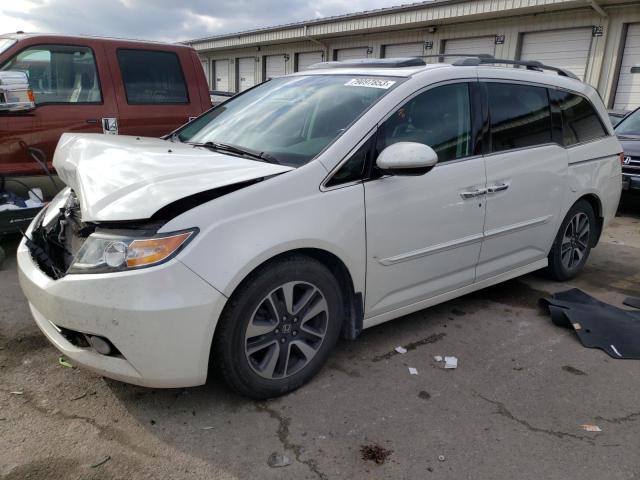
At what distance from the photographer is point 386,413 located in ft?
8.73

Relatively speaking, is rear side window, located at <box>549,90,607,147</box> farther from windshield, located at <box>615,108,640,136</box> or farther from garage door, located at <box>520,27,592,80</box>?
garage door, located at <box>520,27,592,80</box>

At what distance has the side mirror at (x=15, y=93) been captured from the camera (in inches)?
169

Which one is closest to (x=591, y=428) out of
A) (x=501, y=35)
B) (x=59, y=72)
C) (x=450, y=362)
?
(x=450, y=362)

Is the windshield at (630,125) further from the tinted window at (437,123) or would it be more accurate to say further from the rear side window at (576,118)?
the tinted window at (437,123)

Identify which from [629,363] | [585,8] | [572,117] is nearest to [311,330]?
[629,363]

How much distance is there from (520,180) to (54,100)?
167 inches

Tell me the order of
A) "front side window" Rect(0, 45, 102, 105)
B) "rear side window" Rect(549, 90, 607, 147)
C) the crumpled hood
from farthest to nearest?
"front side window" Rect(0, 45, 102, 105) < "rear side window" Rect(549, 90, 607, 147) < the crumpled hood

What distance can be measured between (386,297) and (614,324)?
175 centimetres

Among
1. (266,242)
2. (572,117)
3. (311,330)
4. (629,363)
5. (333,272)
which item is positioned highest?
(572,117)

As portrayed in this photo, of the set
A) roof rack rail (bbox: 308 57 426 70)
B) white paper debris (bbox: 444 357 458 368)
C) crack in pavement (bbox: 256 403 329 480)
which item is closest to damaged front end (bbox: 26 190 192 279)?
crack in pavement (bbox: 256 403 329 480)

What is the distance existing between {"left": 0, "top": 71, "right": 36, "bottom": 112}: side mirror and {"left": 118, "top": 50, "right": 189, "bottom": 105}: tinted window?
1.00 metres

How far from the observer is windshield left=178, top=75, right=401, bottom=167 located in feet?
9.79

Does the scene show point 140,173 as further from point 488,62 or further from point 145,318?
point 488,62

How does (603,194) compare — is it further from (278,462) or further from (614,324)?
(278,462)
